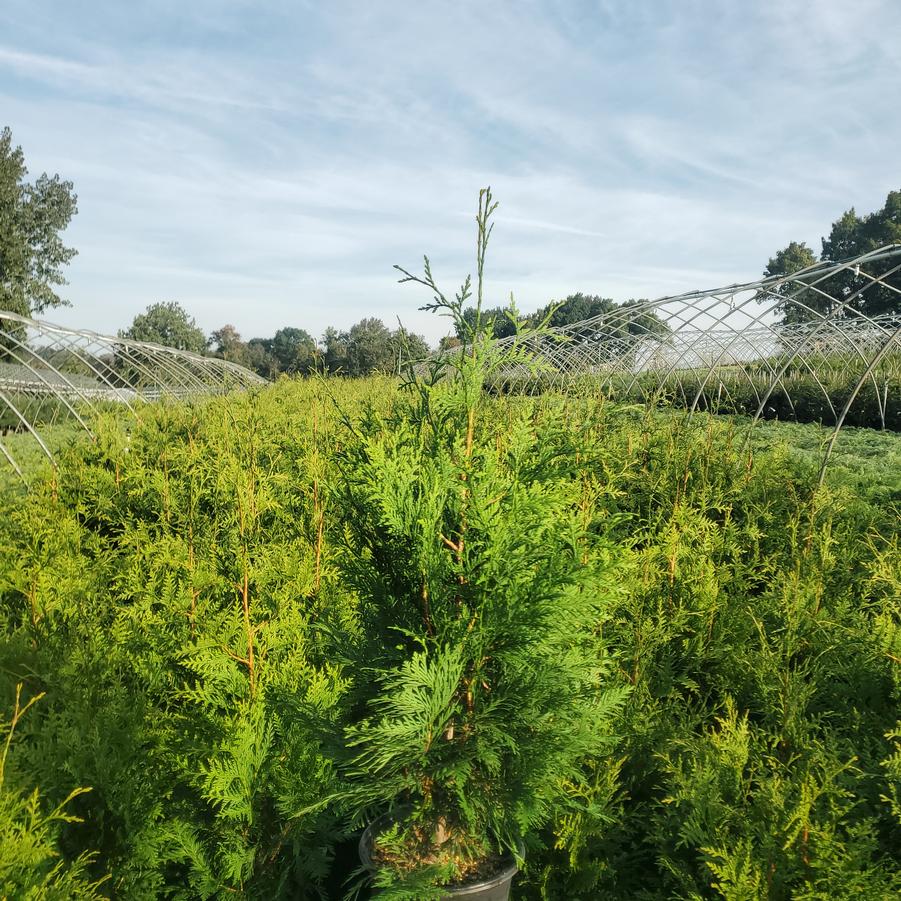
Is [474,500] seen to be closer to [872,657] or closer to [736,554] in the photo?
[872,657]

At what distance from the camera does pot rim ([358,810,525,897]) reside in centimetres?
223

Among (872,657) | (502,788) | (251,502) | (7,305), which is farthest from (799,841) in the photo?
(7,305)

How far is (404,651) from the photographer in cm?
242

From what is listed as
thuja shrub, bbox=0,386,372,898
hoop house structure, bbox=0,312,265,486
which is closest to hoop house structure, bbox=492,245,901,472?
thuja shrub, bbox=0,386,372,898

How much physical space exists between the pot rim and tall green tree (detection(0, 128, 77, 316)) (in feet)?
132

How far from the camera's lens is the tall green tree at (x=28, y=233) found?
36531mm

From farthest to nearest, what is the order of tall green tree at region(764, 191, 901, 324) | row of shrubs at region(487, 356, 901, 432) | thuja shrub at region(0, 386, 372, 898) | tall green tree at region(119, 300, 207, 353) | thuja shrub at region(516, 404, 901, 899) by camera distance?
tall green tree at region(119, 300, 207, 353), tall green tree at region(764, 191, 901, 324), row of shrubs at region(487, 356, 901, 432), thuja shrub at region(0, 386, 372, 898), thuja shrub at region(516, 404, 901, 899)

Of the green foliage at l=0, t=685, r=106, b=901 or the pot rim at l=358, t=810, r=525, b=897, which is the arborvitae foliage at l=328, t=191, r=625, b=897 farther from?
the green foliage at l=0, t=685, r=106, b=901

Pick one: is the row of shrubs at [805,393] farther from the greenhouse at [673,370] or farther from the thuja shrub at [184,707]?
the thuja shrub at [184,707]

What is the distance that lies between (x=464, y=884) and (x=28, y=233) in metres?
46.3

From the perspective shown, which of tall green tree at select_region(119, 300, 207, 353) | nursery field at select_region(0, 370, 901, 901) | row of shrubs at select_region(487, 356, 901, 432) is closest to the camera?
→ nursery field at select_region(0, 370, 901, 901)

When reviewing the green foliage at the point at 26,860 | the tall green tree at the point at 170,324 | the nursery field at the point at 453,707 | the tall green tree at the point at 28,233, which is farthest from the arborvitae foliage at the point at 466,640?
the tall green tree at the point at 170,324

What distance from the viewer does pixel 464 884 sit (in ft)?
7.48

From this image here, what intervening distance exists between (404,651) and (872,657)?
8.46 ft
